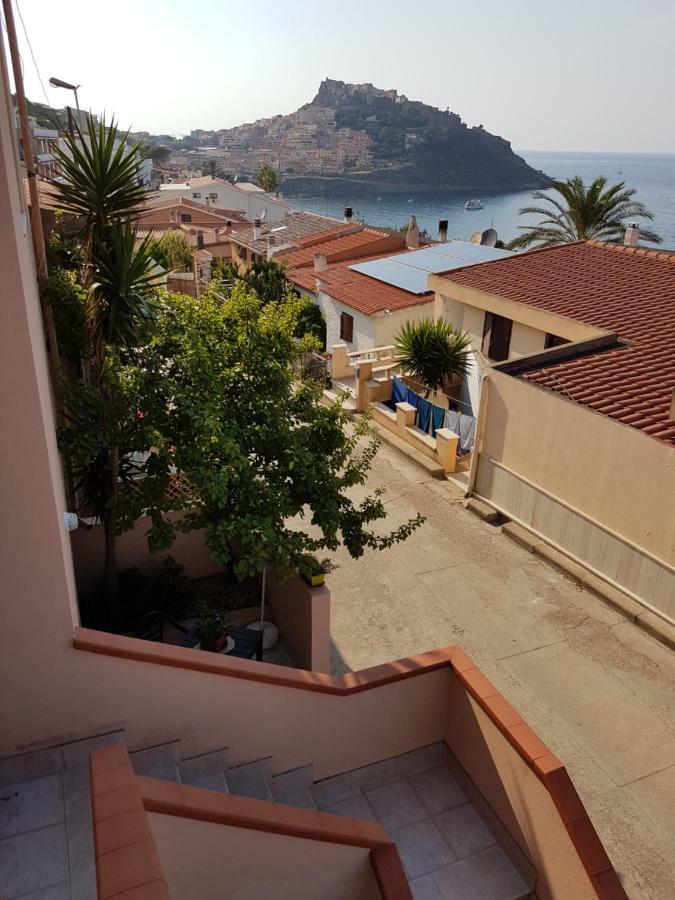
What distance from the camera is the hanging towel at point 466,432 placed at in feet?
50.7

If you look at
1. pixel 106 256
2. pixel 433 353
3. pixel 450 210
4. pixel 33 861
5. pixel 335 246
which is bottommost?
pixel 450 210

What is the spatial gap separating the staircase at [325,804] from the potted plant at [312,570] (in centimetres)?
193

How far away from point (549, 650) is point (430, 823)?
12.3ft

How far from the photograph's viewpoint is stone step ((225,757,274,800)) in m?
6.29

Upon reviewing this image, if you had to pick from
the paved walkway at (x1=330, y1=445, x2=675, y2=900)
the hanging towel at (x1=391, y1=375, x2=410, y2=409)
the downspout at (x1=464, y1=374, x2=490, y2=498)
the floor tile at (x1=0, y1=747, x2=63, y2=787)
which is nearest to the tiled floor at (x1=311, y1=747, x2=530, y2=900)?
the paved walkway at (x1=330, y1=445, x2=675, y2=900)

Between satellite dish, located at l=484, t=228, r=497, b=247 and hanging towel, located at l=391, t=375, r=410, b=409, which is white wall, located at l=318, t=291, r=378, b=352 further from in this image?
satellite dish, located at l=484, t=228, r=497, b=247

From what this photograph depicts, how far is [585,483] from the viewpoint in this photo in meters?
11.1

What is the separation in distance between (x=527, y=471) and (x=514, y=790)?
287 inches

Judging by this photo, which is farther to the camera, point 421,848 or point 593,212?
point 593,212

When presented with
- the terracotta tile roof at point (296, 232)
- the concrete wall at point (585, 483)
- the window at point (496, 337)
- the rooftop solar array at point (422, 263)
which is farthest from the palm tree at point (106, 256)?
the terracotta tile roof at point (296, 232)

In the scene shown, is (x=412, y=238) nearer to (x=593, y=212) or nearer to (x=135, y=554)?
(x=593, y=212)

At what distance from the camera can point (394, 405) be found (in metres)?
19.1

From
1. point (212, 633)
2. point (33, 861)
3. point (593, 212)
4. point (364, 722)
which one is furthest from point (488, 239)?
point (33, 861)

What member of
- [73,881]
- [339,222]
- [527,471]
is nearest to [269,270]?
[339,222]
